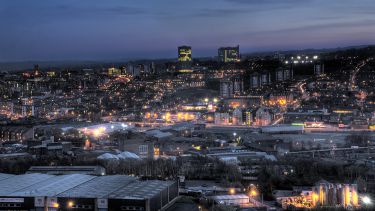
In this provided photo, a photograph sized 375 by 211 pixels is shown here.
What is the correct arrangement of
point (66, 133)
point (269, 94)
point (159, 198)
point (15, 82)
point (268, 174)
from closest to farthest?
point (159, 198) < point (268, 174) < point (66, 133) < point (269, 94) < point (15, 82)

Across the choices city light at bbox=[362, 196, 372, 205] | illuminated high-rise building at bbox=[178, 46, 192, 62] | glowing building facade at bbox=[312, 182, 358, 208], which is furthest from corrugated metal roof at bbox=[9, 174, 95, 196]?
illuminated high-rise building at bbox=[178, 46, 192, 62]

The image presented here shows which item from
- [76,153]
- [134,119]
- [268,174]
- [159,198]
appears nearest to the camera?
[159,198]

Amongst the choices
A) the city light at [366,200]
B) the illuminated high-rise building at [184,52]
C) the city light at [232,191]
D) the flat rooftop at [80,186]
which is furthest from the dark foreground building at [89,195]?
the illuminated high-rise building at [184,52]

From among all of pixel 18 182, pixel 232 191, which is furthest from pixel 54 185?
pixel 232 191

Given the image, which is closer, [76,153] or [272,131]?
[76,153]

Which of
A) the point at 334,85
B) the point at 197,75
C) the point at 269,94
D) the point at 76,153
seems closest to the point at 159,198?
the point at 76,153

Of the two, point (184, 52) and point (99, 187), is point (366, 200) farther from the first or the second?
point (184, 52)

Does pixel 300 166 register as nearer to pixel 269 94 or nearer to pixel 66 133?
pixel 66 133
